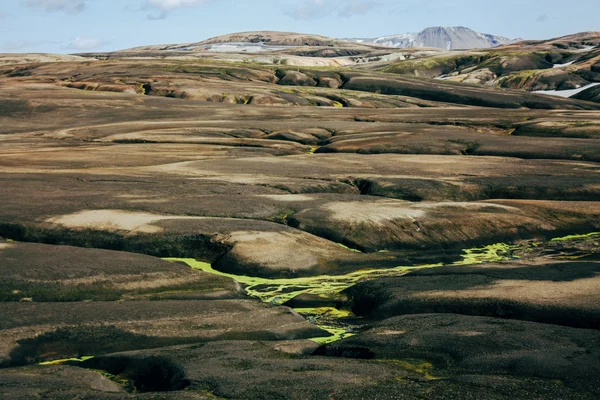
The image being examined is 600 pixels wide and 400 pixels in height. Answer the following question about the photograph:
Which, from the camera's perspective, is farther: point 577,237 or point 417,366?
point 577,237

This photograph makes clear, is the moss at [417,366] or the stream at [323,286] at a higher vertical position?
the moss at [417,366]

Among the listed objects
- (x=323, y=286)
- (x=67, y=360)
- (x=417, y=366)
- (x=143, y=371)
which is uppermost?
(x=417, y=366)

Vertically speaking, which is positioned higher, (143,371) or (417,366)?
(417,366)

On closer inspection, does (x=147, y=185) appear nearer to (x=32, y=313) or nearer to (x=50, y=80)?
(x=32, y=313)

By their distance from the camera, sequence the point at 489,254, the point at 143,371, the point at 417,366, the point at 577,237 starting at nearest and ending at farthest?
the point at 417,366
the point at 143,371
the point at 489,254
the point at 577,237

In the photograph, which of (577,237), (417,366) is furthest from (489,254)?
(417,366)

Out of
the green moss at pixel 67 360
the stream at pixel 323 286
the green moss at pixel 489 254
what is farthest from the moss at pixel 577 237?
the green moss at pixel 67 360

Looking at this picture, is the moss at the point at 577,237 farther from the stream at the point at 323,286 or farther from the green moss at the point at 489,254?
the stream at the point at 323,286

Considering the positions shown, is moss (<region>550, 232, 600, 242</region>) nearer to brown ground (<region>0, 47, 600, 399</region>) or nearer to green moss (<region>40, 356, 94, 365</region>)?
brown ground (<region>0, 47, 600, 399</region>)

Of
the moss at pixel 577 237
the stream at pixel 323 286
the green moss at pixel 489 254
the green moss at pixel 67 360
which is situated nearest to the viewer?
the green moss at pixel 67 360

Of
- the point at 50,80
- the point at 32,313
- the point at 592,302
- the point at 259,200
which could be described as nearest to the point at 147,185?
the point at 259,200

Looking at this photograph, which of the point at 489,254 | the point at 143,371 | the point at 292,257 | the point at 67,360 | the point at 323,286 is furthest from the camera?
the point at 489,254

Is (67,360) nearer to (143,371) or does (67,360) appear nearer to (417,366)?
(143,371)
